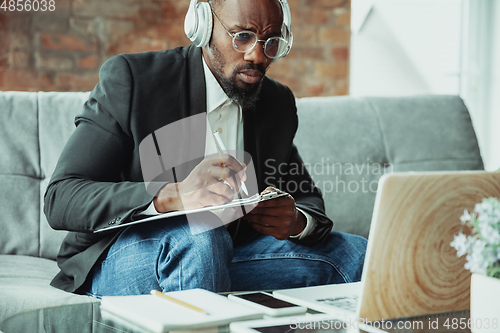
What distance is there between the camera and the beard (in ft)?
4.24

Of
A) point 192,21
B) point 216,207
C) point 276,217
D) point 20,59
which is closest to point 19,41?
point 20,59

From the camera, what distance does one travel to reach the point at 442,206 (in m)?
0.68

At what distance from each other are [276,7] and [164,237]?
0.64m

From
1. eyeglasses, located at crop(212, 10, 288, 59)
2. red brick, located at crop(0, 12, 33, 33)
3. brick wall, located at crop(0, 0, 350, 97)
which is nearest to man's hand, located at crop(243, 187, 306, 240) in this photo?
eyeglasses, located at crop(212, 10, 288, 59)

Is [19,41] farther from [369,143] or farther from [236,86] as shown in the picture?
[369,143]

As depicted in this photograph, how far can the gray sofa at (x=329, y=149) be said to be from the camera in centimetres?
149

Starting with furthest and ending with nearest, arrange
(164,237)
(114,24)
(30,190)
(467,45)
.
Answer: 1. (467,45)
2. (114,24)
3. (30,190)
4. (164,237)

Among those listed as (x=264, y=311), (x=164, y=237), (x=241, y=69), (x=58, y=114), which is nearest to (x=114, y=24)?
(x=58, y=114)

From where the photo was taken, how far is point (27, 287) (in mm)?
1157

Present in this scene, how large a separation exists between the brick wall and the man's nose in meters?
1.13

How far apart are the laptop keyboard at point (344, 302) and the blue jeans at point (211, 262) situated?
0.23 metres

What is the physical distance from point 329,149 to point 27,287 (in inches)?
39.6

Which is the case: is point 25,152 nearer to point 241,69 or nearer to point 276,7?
point 241,69

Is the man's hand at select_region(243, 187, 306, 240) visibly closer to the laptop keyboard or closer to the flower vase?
the laptop keyboard
